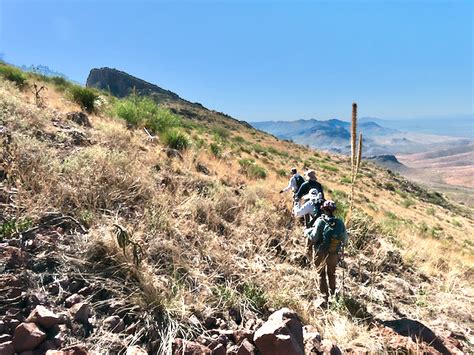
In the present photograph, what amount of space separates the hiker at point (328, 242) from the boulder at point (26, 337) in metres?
3.73

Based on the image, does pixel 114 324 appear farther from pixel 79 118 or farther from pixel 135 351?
pixel 79 118

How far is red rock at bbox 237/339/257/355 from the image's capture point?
134 inches

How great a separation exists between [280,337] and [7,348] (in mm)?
2173

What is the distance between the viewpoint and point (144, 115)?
11672 millimetres

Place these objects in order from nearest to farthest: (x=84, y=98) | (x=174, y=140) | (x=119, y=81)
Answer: (x=174, y=140) < (x=84, y=98) < (x=119, y=81)

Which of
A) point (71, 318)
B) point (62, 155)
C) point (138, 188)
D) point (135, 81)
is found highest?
point (135, 81)

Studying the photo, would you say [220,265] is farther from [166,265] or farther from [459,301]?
[459,301]

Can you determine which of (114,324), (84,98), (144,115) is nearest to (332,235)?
(114,324)

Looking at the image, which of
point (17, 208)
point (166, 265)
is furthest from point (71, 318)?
point (17, 208)

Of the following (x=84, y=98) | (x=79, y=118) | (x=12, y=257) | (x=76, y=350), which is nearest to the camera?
(x=76, y=350)

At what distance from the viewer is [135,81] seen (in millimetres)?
91125

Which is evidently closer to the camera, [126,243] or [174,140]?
[126,243]

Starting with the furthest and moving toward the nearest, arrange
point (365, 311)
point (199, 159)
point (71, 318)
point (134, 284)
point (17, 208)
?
point (199, 159) < point (365, 311) < point (17, 208) < point (134, 284) < point (71, 318)

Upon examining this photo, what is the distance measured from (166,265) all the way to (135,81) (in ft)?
306
